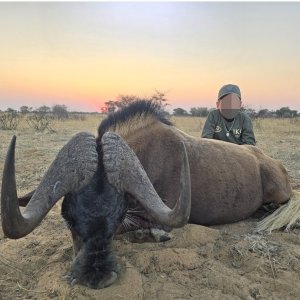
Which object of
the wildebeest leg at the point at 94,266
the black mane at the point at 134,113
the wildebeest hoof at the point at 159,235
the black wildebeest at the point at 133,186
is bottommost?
the wildebeest hoof at the point at 159,235

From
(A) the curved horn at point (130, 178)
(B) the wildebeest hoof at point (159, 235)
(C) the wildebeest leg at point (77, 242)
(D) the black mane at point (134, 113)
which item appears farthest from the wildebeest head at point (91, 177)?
(B) the wildebeest hoof at point (159, 235)

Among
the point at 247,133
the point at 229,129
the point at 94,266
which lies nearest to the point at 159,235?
the point at 94,266

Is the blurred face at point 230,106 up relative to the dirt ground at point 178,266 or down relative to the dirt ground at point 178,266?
up

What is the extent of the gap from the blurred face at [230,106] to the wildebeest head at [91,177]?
13.1 feet

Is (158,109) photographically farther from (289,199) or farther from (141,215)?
(289,199)

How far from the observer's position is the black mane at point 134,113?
4.35 metres

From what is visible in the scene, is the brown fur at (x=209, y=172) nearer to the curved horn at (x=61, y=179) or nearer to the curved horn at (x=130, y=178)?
the curved horn at (x=130, y=178)

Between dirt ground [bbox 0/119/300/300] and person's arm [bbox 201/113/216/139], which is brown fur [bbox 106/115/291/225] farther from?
person's arm [bbox 201/113/216/139]

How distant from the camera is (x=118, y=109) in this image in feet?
15.1

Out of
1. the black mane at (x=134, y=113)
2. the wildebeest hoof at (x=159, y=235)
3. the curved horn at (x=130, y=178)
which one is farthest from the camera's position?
the black mane at (x=134, y=113)

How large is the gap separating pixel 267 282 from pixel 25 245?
234cm

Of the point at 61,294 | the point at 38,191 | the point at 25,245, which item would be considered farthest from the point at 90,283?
the point at 25,245

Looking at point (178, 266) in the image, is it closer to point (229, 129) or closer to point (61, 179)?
point (61, 179)

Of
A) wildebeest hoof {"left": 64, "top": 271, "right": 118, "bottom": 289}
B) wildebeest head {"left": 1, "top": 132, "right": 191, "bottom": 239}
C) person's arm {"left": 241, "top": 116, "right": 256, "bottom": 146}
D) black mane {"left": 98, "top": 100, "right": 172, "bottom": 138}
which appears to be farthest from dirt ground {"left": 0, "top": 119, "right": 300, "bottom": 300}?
person's arm {"left": 241, "top": 116, "right": 256, "bottom": 146}
